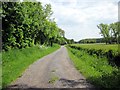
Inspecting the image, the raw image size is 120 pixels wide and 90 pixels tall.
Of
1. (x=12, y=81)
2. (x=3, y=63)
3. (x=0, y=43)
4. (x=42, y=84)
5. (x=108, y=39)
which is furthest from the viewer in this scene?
(x=108, y=39)

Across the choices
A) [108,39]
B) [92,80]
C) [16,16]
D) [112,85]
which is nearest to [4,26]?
[16,16]

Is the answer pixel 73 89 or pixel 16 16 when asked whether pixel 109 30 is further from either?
pixel 73 89

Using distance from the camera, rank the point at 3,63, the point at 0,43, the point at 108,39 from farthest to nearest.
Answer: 1. the point at 108,39
2. the point at 0,43
3. the point at 3,63

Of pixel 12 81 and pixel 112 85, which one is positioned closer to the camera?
pixel 112 85

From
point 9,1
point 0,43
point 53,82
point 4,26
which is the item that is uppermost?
point 9,1

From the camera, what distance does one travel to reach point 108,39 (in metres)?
147

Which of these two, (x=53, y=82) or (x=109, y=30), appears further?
(x=109, y=30)

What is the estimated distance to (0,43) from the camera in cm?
2770

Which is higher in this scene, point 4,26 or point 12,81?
point 4,26

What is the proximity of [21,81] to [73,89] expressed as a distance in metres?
3.83

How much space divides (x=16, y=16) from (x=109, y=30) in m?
124

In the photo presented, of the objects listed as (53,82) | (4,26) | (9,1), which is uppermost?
(9,1)

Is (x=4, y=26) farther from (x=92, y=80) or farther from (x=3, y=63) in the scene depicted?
(x=92, y=80)

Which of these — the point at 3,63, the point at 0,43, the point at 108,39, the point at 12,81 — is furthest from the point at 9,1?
the point at 108,39
